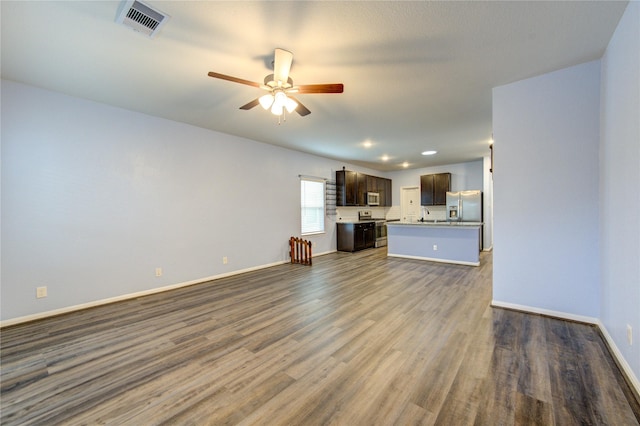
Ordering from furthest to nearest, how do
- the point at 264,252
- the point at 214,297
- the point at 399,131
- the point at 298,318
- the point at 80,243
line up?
the point at 264,252, the point at 399,131, the point at 214,297, the point at 80,243, the point at 298,318

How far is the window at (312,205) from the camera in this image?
6.50 meters

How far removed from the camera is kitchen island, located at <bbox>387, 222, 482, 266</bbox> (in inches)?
211

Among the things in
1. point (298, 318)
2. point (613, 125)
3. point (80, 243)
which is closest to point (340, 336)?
point (298, 318)

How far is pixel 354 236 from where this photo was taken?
714 cm

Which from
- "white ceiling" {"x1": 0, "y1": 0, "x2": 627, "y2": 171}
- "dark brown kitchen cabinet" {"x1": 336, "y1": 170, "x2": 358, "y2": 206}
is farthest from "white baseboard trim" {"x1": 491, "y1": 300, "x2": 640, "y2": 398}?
"dark brown kitchen cabinet" {"x1": 336, "y1": 170, "x2": 358, "y2": 206}

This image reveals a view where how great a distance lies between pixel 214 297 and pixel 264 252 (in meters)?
1.87

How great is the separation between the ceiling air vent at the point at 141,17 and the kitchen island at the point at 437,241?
5588mm

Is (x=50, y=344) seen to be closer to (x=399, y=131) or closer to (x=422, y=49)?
(x=422, y=49)

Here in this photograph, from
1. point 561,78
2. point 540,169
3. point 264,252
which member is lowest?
point 264,252

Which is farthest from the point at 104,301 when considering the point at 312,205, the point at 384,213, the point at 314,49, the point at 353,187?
the point at 384,213

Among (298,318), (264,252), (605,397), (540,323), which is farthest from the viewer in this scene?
(264,252)

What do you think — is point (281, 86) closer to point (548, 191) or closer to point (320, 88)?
point (320, 88)

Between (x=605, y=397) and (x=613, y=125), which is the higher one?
(x=613, y=125)

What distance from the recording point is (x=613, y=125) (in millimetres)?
2188
